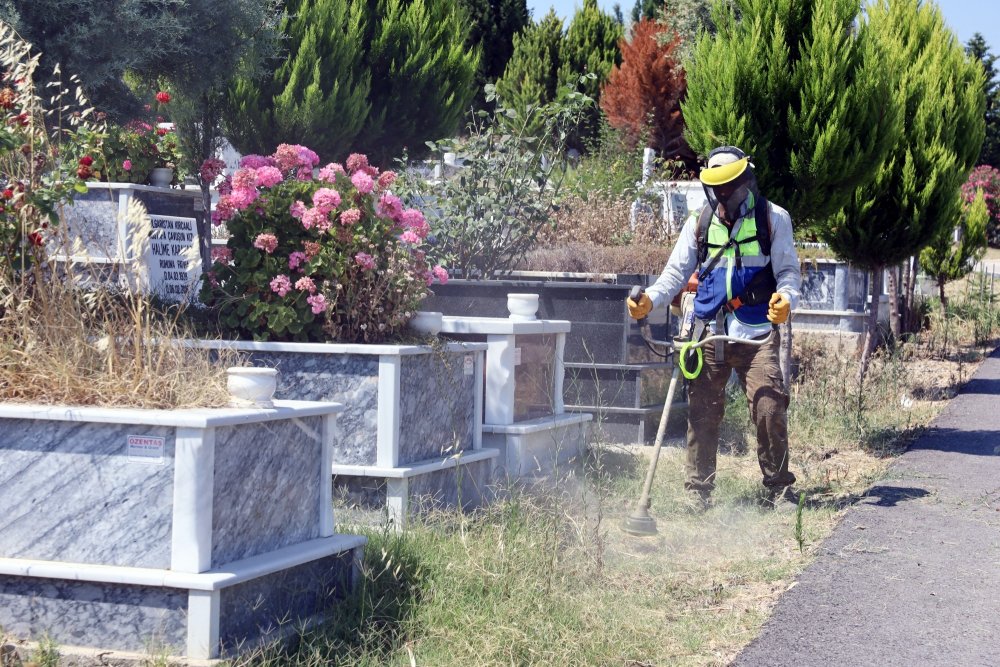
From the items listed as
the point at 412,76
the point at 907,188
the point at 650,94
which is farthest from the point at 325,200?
the point at 650,94

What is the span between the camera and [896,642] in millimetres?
4758

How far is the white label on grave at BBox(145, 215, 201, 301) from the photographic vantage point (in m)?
6.95

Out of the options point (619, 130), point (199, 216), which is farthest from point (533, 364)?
point (619, 130)

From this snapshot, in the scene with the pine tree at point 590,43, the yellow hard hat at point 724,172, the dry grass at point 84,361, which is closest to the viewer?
the dry grass at point 84,361

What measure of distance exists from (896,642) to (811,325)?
1071 cm

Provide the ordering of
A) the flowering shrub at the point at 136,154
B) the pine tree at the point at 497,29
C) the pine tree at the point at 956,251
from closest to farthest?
the flowering shrub at the point at 136,154, the pine tree at the point at 956,251, the pine tree at the point at 497,29

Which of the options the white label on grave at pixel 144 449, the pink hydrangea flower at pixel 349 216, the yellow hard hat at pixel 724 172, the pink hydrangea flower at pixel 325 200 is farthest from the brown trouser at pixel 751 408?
the white label on grave at pixel 144 449

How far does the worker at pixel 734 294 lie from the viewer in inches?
276

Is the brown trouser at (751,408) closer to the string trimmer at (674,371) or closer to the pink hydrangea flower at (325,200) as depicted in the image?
the string trimmer at (674,371)

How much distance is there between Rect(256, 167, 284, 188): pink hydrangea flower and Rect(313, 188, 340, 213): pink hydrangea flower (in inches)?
10.0

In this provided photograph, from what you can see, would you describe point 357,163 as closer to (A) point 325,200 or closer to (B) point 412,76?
(A) point 325,200

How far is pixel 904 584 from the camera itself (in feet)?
18.4

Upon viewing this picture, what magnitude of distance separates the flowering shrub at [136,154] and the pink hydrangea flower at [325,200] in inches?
85.5

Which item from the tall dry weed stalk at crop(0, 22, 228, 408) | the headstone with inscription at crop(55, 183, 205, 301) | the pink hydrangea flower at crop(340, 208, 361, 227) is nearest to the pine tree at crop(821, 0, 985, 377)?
the headstone with inscription at crop(55, 183, 205, 301)
